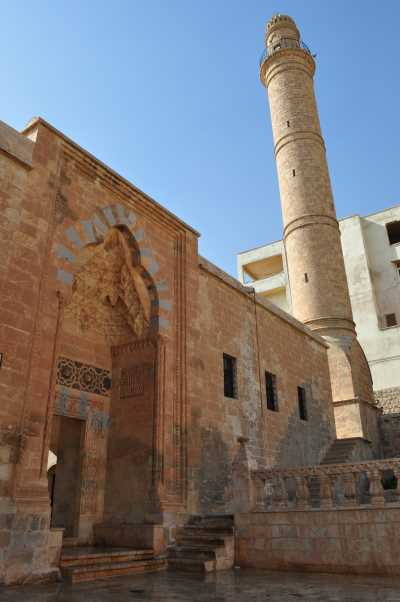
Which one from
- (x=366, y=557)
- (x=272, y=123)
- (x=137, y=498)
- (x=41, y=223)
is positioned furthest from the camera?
(x=272, y=123)

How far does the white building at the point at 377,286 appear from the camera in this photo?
819 inches

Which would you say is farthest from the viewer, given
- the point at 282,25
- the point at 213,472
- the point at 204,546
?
the point at 282,25

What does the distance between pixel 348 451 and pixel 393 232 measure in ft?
50.6

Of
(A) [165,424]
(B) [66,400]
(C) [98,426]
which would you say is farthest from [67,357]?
(A) [165,424]

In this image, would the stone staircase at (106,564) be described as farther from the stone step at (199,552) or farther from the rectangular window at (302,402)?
the rectangular window at (302,402)

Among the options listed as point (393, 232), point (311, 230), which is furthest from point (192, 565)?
point (393, 232)

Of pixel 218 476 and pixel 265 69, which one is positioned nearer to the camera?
pixel 218 476

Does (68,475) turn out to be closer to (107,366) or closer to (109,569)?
(107,366)

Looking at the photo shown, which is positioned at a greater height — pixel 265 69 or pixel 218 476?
pixel 265 69

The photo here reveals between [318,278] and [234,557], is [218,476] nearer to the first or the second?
[234,557]

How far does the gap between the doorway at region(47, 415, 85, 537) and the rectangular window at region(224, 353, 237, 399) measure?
2.94 metres

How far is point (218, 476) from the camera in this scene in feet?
27.4

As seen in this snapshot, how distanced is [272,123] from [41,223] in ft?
45.3

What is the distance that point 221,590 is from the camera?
4.68m
